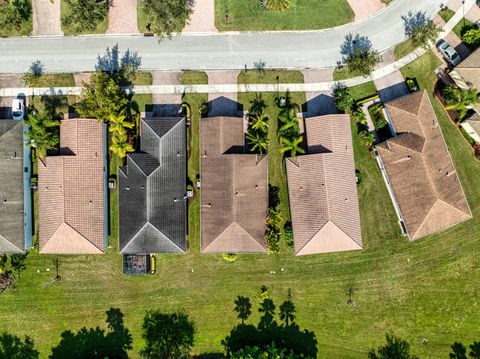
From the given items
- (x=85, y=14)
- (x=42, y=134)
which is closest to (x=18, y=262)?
(x=42, y=134)

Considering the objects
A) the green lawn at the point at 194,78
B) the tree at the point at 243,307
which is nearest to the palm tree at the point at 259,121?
the green lawn at the point at 194,78

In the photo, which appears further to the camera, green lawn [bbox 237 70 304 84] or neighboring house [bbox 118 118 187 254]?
green lawn [bbox 237 70 304 84]

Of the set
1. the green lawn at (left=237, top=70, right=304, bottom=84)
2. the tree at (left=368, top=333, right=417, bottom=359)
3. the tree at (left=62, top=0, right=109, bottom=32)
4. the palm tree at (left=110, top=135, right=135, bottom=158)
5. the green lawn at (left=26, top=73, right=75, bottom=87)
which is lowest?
the tree at (left=368, top=333, right=417, bottom=359)

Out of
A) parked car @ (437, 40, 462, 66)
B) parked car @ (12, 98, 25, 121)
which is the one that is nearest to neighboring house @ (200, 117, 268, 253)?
parked car @ (12, 98, 25, 121)

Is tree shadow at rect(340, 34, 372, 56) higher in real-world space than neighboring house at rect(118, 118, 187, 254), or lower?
higher

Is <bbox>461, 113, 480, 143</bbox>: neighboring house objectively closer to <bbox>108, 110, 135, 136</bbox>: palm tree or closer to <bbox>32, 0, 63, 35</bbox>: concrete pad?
<bbox>108, 110, 135, 136</bbox>: palm tree

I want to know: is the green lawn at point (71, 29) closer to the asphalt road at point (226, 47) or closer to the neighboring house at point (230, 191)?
the asphalt road at point (226, 47)
